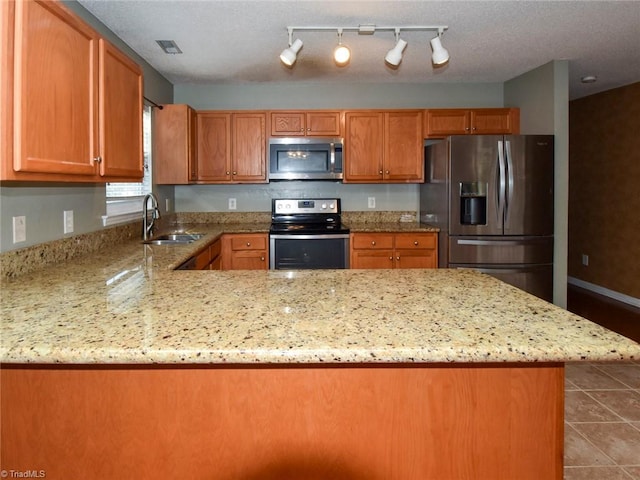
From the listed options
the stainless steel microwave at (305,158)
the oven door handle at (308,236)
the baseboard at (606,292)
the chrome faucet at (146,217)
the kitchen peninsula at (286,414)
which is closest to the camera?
the kitchen peninsula at (286,414)

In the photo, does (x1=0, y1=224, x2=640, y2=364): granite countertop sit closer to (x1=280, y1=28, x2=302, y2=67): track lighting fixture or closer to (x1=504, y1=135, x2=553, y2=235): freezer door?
(x1=280, y1=28, x2=302, y2=67): track lighting fixture

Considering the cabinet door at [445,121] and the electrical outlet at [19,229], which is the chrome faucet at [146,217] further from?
the cabinet door at [445,121]

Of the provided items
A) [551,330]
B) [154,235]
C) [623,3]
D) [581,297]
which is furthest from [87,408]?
[581,297]

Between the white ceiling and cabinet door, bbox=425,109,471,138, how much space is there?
1.11 ft

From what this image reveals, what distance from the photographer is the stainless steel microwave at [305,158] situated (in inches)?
170

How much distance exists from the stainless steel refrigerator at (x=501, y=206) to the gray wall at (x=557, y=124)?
0.39 ft

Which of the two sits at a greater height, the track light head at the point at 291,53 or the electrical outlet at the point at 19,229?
the track light head at the point at 291,53

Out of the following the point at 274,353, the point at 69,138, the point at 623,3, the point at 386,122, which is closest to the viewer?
the point at 274,353

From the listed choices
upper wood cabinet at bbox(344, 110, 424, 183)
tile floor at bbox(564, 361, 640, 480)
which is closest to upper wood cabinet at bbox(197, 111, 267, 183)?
upper wood cabinet at bbox(344, 110, 424, 183)

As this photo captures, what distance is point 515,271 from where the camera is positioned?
12.8 feet

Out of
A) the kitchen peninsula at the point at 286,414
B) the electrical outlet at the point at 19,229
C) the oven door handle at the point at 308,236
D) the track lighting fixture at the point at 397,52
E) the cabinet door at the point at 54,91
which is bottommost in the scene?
the kitchen peninsula at the point at 286,414

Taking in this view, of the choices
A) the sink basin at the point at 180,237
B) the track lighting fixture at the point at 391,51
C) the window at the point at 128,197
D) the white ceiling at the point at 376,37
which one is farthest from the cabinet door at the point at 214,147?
the track lighting fixture at the point at 391,51

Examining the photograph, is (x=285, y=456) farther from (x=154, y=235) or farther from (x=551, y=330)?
(x=154, y=235)

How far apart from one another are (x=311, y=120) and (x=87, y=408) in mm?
3632
